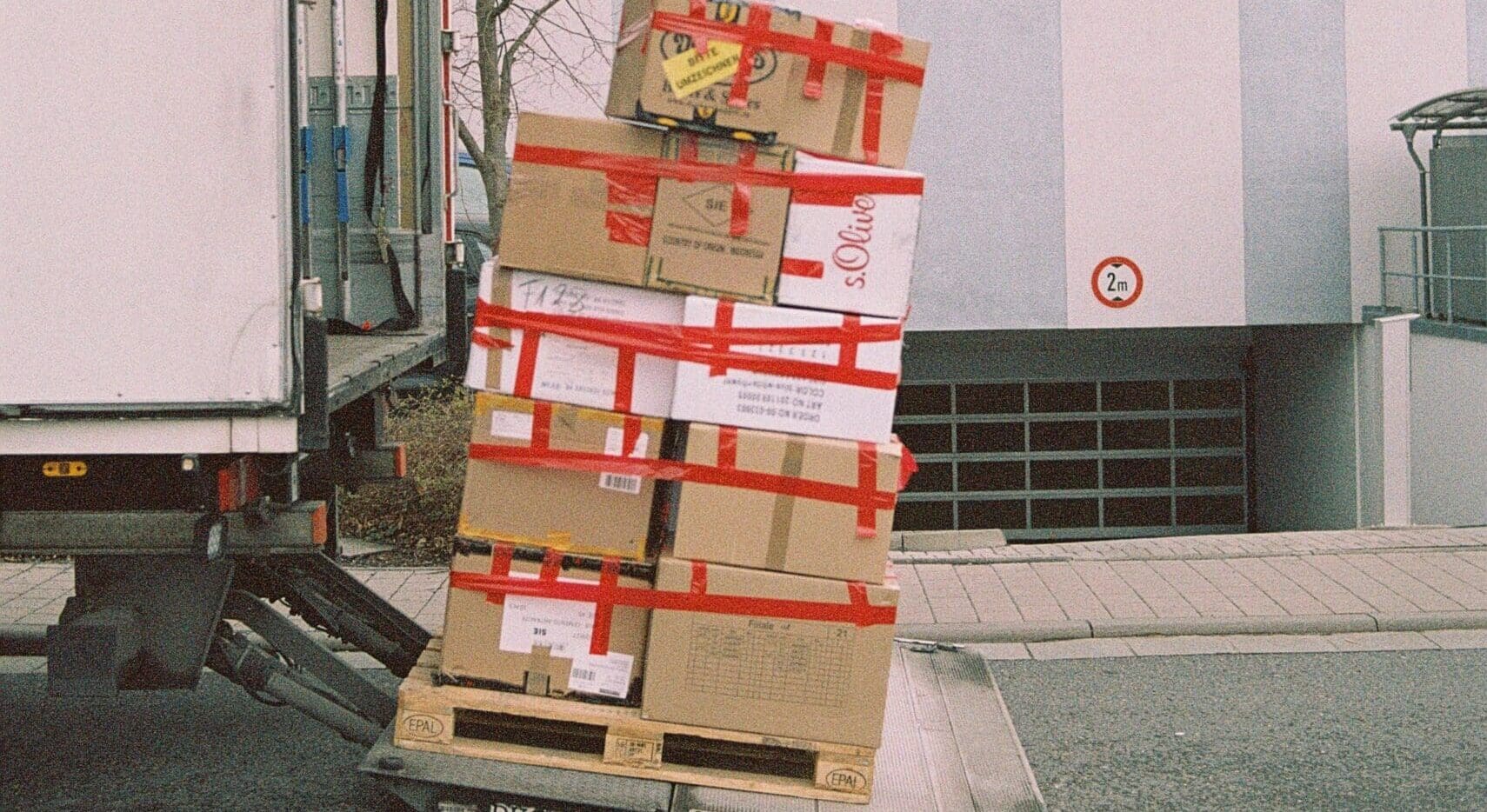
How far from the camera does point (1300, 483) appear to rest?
15062 mm

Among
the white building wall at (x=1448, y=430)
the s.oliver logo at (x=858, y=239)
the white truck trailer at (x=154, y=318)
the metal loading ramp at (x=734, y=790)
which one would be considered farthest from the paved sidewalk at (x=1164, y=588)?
the s.oliver logo at (x=858, y=239)

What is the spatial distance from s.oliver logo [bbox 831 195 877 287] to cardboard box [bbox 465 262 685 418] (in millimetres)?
448

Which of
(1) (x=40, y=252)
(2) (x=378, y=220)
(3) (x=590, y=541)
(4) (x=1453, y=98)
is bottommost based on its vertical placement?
(3) (x=590, y=541)

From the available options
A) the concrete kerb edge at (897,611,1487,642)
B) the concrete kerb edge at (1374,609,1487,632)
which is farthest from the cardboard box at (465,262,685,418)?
the concrete kerb edge at (1374,609,1487,632)

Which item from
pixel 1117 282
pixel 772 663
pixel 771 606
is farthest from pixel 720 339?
pixel 1117 282

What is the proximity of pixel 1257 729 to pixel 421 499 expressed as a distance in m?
5.33

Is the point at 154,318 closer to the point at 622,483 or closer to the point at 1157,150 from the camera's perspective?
the point at 622,483

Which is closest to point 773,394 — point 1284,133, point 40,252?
point 40,252

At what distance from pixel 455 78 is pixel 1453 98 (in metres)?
8.37

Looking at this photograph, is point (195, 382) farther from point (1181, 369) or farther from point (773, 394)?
point (1181, 369)

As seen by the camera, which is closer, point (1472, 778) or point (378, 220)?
point (1472, 778)

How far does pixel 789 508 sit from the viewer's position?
3.99 metres

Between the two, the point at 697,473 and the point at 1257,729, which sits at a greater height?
the point at 697,473

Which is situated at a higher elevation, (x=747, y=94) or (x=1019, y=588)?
(x=747, y=94)
